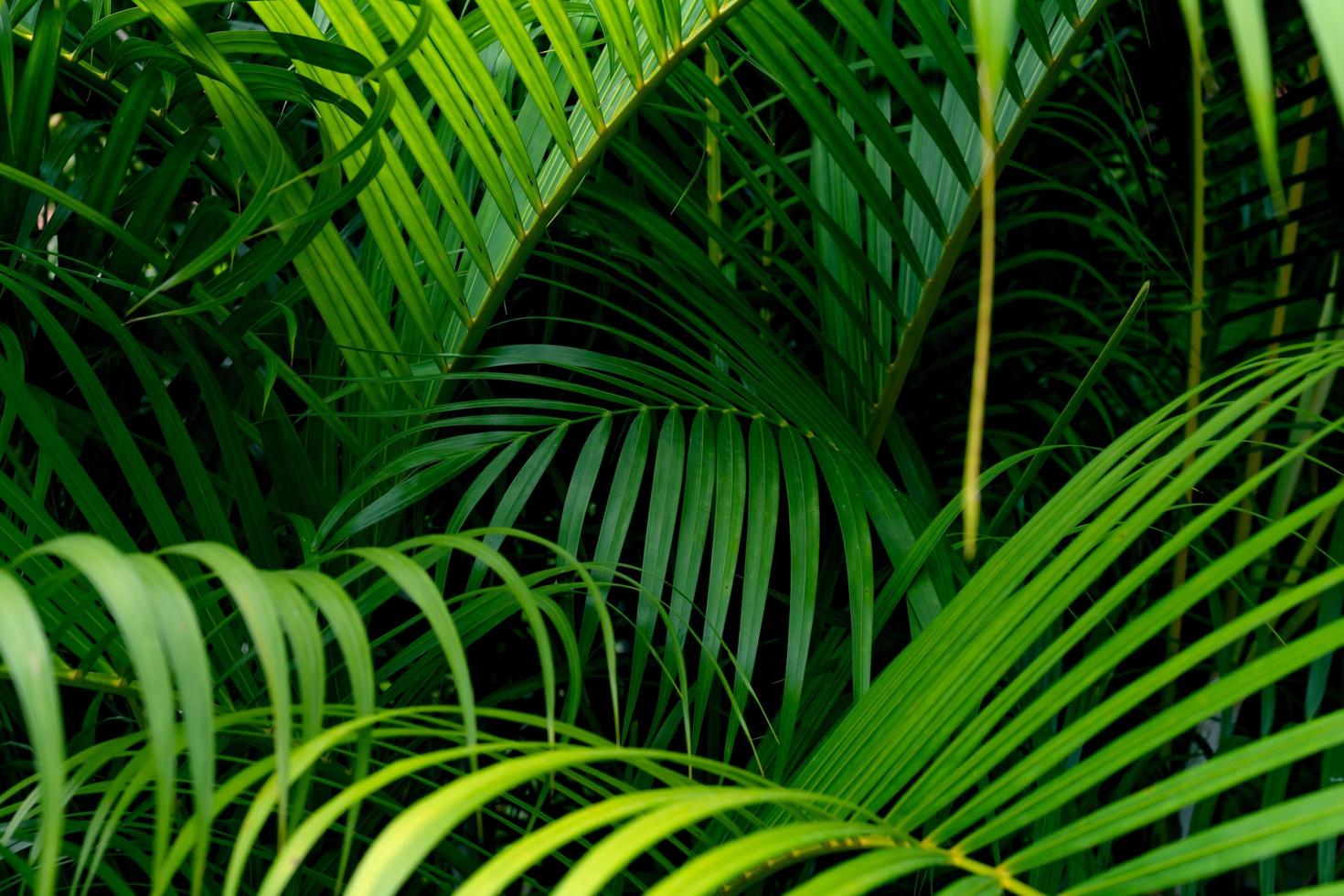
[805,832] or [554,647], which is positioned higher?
[805,832]

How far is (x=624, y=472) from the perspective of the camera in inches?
20.5

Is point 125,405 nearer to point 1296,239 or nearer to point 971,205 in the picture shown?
point 971,205

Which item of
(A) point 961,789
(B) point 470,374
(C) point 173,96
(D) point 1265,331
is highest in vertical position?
(C) point 173,96

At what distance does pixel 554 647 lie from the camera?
2.27 feet

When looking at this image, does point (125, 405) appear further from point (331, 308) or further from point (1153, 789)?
point (1153, 789)

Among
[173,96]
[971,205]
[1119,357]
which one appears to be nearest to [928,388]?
[1119,357]

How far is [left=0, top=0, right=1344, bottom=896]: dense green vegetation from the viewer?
0.79 feet

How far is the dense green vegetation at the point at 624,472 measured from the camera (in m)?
0.24

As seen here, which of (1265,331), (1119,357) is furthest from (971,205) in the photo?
(1265,331)

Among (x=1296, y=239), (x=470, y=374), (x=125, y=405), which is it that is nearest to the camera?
(x=470, y=374)

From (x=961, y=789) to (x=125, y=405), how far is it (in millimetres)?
548

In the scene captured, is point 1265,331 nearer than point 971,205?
No

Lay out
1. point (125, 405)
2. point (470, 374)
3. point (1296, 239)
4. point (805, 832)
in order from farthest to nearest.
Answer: point (1296, 239)
point (125, 405)
point (470, 374)
point (805, 832)

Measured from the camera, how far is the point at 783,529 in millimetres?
728
